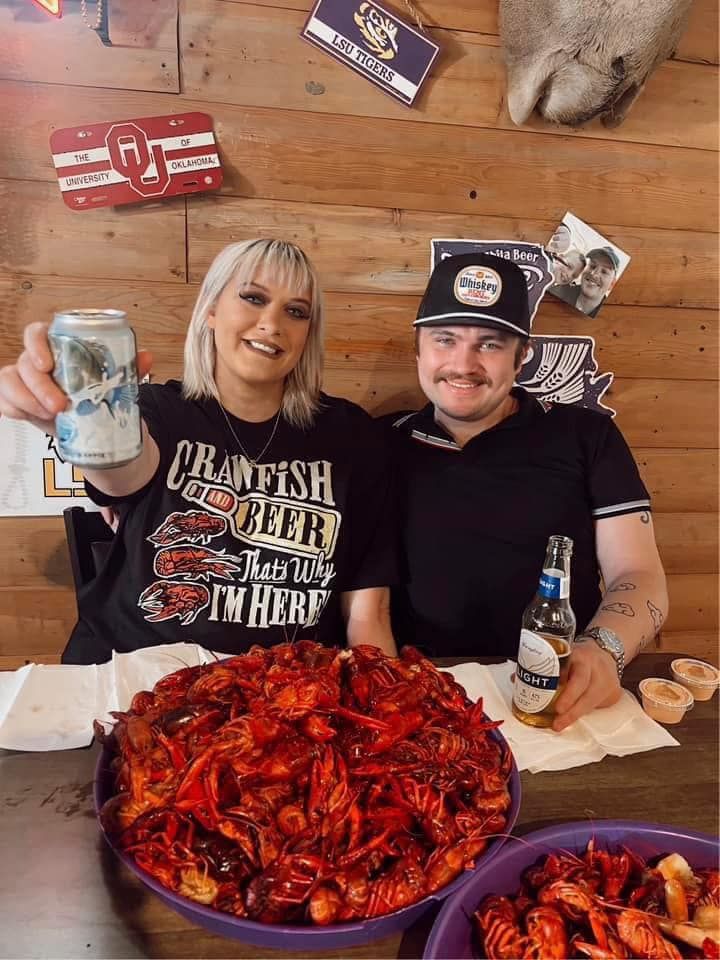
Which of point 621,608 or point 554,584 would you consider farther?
point 621,608

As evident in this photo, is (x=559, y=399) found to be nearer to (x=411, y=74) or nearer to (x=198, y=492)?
(x=411, y=74)

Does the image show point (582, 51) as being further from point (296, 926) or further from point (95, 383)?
point (296, 926)

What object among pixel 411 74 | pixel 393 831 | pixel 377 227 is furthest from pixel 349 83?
pixel 393 831

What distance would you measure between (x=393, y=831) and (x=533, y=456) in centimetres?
115

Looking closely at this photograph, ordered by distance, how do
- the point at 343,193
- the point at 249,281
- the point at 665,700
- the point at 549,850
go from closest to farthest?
the point at 549,850 < the point at 665,700 < the point at 249,281 < the point at 343,193

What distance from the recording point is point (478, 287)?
1630mm

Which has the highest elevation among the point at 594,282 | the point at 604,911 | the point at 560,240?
the point at 560,240

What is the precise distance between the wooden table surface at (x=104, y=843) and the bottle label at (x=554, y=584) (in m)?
0.29

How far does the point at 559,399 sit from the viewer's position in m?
2.23

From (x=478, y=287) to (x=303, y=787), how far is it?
1.25 metres

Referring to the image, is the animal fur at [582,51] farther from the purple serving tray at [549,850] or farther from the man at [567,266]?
the purple serving tray at [549,850]

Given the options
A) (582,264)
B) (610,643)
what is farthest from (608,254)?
(610,643)

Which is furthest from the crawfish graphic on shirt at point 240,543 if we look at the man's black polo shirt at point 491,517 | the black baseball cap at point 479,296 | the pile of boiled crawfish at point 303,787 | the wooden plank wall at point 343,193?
the wooden plank wall at point 343,193

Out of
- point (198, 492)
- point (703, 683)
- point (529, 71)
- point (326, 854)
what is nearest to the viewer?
point (326, 854)
